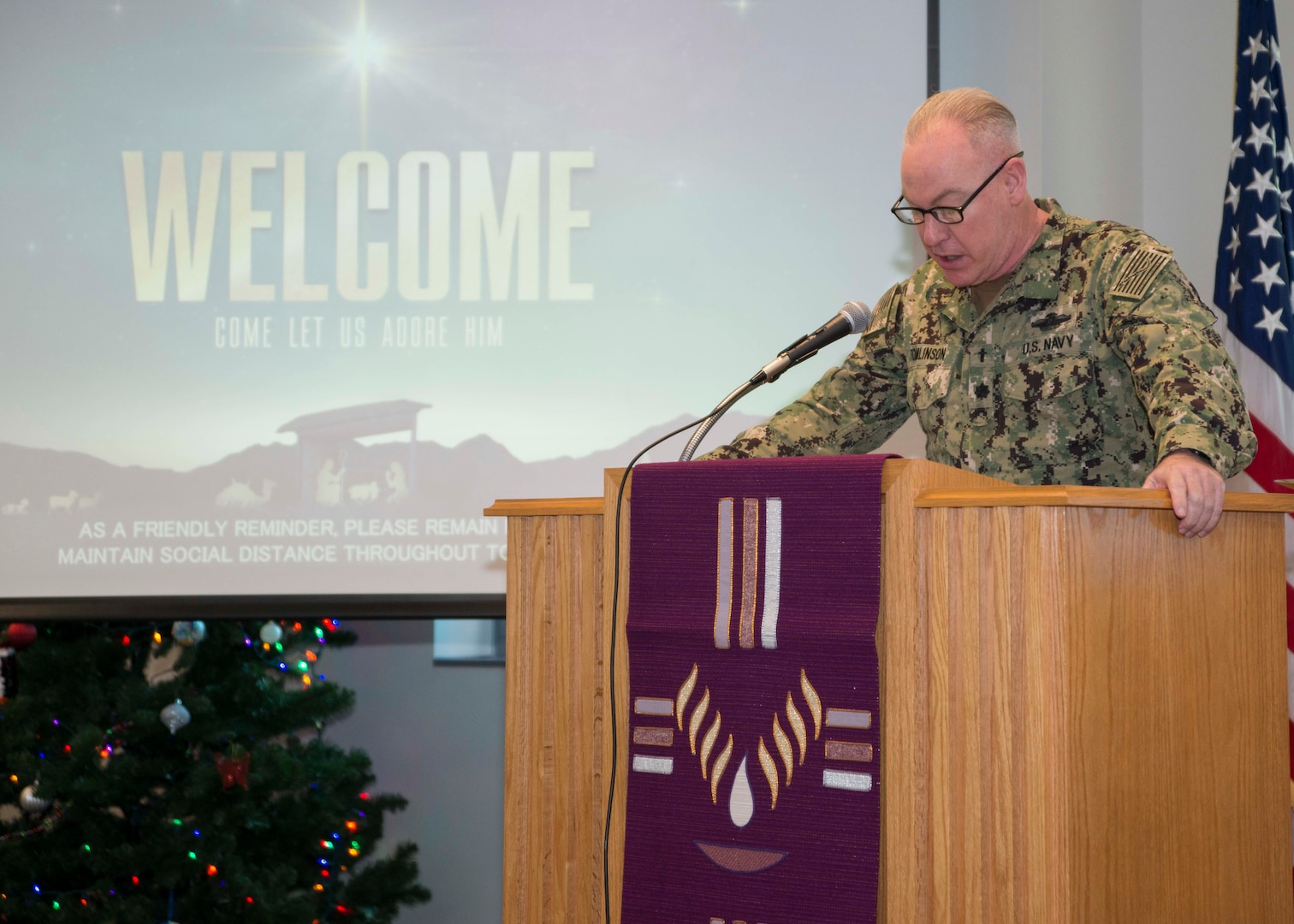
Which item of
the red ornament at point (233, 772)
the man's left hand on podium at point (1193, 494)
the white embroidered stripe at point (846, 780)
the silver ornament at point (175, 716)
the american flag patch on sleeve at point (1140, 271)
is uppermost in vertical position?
the american flag patch on sleeve at point (1140, 271)

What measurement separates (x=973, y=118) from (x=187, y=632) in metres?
2.31

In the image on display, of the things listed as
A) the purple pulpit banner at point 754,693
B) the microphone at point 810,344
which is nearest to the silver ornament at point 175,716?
the purple pulpit banner at point 754,693

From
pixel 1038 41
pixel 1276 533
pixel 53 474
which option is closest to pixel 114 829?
pixel 53 474

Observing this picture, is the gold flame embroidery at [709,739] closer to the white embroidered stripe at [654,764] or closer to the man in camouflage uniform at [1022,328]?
the white embroidered stripe at [654,764]

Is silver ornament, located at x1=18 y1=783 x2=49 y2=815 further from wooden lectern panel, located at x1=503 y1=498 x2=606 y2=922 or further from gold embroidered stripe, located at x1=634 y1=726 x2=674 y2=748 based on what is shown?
gold embroidered stripe, located at x1=634 y1=726 x2=674 y2=748

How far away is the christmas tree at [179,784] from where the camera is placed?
2850 millimetres

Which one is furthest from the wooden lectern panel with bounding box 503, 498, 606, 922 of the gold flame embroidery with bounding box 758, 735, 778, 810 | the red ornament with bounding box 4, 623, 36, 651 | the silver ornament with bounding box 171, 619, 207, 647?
Result: the red ornament with bounding box 4, 623, 36, 651

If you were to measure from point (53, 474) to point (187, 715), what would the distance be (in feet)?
2.33

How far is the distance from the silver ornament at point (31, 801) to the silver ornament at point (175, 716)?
0.33 meters

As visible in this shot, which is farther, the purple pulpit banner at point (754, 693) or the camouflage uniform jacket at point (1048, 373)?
the camouflage uniform jacket at point (1048, 373)

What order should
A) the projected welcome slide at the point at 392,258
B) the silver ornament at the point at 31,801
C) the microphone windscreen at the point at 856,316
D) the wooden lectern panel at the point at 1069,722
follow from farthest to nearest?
the projected welcome slide at the point at 392,258, the silver ornament at the point at 31,801, the microphone windscreen at the point at 856,316, the wooden lectern panel at the point at 1069,722

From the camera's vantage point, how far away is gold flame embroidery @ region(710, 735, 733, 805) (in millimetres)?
1368

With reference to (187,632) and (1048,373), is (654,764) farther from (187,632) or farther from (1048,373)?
(187,632)

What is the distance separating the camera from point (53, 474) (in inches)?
117
